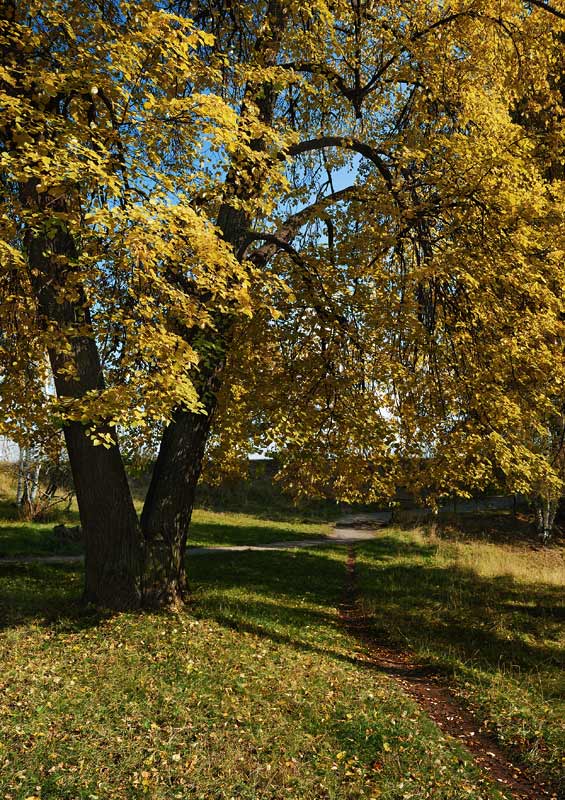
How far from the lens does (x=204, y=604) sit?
10211 mm

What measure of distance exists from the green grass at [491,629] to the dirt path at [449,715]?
18cm

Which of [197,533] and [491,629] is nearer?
[491,629]

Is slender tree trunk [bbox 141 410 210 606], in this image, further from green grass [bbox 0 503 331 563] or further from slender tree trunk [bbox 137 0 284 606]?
green grass [bbox 0 503 331 563]

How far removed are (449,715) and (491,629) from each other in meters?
3.69

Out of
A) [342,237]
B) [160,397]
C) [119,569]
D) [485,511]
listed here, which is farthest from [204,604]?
[485,511]

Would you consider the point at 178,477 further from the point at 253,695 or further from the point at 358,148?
the point at 358,148

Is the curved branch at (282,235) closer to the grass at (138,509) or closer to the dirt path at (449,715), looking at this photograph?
the dirt path at (449,715)

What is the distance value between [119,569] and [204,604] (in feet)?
5.95

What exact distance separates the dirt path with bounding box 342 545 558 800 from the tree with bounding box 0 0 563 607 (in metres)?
3.09

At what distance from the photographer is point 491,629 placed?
9.89 meters

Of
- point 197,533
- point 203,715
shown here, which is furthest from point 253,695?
point 197,533

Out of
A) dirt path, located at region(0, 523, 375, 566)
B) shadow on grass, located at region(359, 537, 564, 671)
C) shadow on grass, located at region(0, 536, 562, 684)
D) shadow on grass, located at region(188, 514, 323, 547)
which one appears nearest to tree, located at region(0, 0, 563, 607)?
shadow on grass, located at region(0, 536, 562, 684)

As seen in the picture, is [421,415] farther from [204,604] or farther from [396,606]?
[204,604]

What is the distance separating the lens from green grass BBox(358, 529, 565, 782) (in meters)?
6.33
